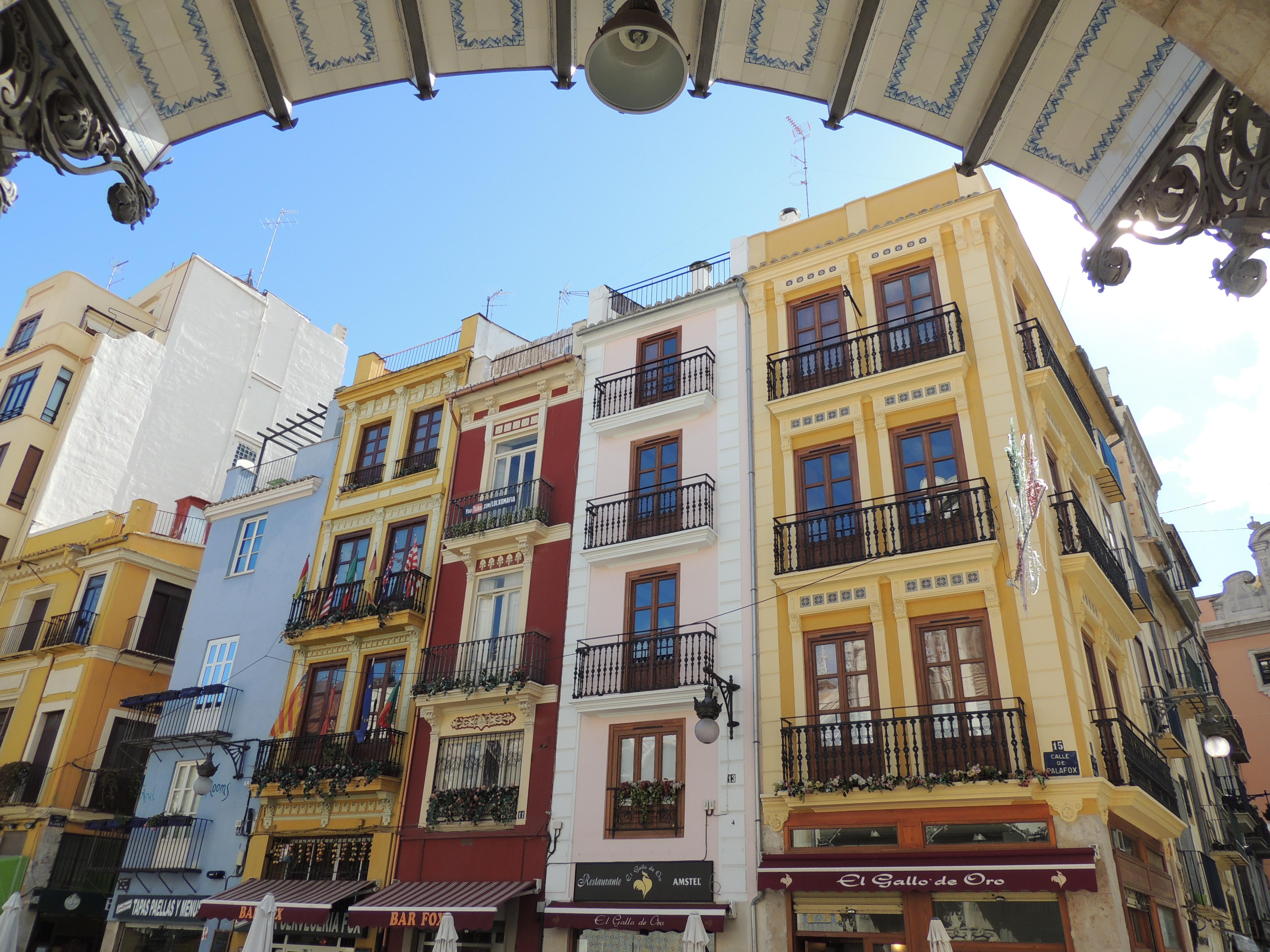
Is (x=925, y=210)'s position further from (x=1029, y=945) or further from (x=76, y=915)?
(x=76, y=915)

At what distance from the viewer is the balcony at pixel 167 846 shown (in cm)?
2203

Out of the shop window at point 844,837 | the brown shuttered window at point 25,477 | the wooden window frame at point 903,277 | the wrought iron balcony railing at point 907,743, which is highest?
the brown shuttered window at point 25,477

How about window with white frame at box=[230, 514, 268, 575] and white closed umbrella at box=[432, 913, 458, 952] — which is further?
window with white frame at box=[230, 514, 268, 575]

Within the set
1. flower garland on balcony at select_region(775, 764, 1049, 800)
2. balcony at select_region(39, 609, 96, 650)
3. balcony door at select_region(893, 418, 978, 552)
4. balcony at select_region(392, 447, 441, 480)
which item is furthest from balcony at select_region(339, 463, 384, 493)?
flower garland on balcony at select_region(775, 764, 1049, 800)

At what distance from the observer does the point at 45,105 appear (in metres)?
4.08

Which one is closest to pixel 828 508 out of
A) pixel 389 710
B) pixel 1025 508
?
pixel 1025 508

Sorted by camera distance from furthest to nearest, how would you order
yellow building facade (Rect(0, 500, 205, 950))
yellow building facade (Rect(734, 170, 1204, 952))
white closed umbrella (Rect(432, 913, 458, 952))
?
yellow building facade (Rect(0, 500, 205, 950))
white closed umbrella (Rect(432, 913, 458, 952))
yellow building facade (Rect(734, 170, 1204, 952))

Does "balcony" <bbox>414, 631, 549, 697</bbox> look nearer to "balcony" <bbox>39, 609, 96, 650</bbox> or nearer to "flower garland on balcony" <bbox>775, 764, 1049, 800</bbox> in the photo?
"flower garland on balcony" <bbox>775, 764, 1049, 800</bbox>

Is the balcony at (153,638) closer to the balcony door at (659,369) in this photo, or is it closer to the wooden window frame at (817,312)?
the balcony door at (659,369)

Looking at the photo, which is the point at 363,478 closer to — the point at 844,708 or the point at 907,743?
the point at 844,708

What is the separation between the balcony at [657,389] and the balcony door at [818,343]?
1927mm

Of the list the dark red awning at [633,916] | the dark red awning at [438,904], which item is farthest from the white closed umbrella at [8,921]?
the dark red awning at [633,916]

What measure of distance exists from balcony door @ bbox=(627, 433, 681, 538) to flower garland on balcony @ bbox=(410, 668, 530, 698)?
3674mm

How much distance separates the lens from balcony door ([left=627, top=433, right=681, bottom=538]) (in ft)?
63.6
